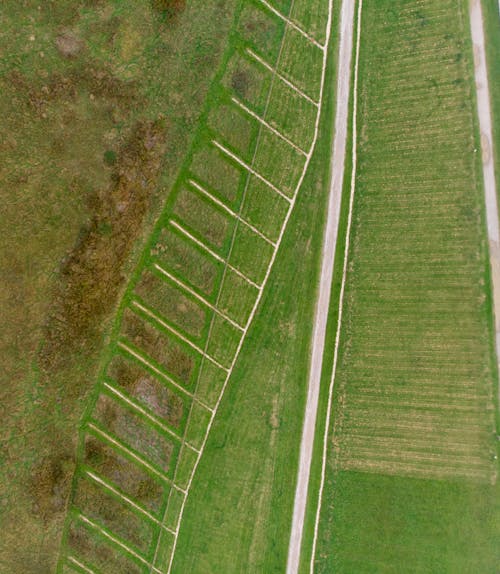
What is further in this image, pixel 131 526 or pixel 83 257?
pixel 131 526

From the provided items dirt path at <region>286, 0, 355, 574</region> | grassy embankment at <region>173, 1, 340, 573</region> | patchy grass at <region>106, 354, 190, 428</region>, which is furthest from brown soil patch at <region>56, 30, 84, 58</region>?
patchy grass at <region>106, 354, 190, 428</region>

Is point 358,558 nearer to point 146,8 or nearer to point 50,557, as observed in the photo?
point 50,557

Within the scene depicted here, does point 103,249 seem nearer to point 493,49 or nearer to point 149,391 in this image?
point 149,391

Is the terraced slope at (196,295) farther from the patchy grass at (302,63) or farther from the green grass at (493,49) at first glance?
the green grass at (493,49)

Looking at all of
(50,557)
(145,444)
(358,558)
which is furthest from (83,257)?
(358,558)

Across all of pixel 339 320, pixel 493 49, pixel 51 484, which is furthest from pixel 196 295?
pixel 493 49

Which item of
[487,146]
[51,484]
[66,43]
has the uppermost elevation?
[66,43]
